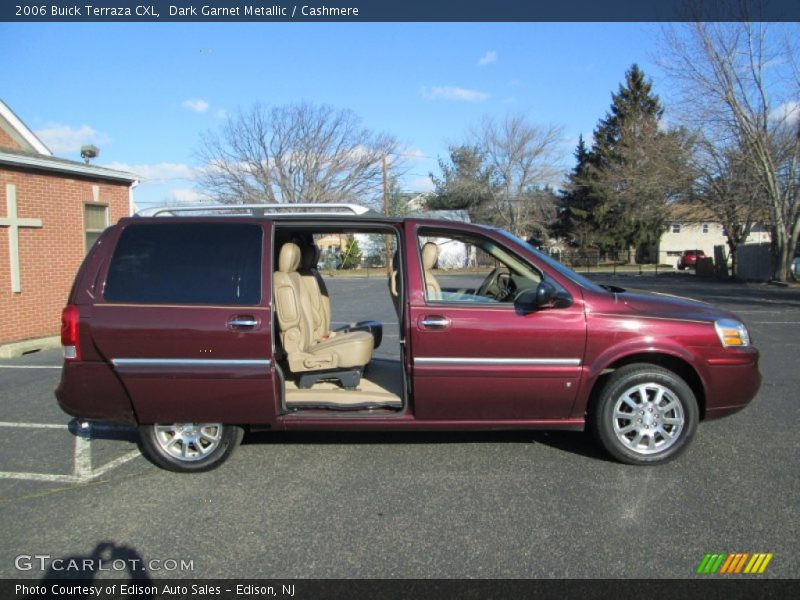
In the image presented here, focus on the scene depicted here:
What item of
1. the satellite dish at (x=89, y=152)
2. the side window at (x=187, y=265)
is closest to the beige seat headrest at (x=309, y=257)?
the side window at (x=187, y=265)

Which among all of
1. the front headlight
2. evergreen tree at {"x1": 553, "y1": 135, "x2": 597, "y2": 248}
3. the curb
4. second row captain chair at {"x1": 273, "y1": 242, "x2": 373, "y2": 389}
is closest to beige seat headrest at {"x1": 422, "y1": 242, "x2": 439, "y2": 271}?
second row captain chair at {"x1": 273, "y1": 242, "x2": 373, "y2": 389}

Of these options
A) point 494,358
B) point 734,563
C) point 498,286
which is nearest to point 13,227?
point 498,286

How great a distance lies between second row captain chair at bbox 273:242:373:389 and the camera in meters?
4.73

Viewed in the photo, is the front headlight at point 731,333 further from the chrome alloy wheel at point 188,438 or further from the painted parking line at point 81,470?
the painted parking line at point 81,470

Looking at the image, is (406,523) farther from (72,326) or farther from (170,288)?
(72,326)

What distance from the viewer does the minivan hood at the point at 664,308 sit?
4293 mm

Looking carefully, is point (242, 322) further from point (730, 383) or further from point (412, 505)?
point (730, 383)

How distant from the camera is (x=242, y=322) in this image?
13.6 feet

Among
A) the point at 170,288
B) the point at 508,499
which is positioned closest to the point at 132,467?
the point at 170,288

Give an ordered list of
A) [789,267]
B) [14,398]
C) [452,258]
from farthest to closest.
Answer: [452,258] → [789,267] → [14,398]

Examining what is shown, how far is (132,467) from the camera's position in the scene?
457 centimetres

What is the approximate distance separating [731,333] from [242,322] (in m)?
3.53

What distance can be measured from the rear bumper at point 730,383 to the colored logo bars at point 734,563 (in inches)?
53.8

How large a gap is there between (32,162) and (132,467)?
8.99 m
